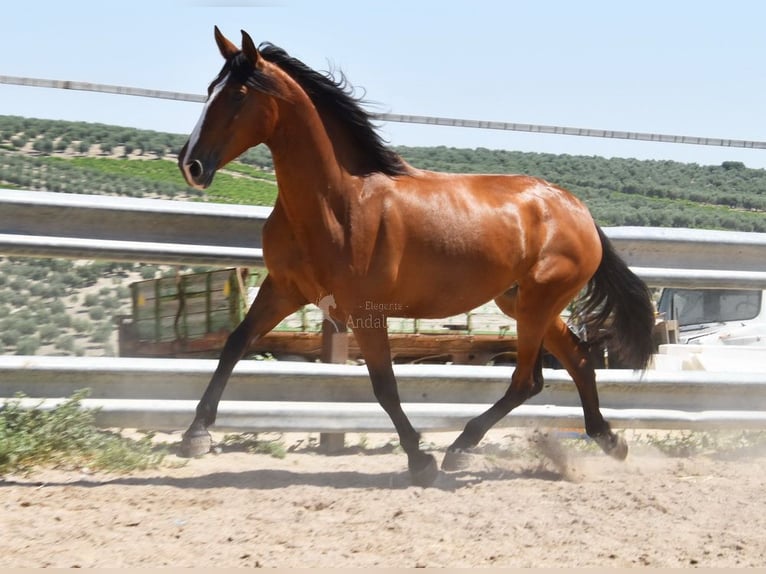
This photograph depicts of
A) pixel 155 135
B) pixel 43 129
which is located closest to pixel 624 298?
pixel 155 135

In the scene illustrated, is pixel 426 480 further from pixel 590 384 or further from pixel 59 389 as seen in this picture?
pixel 59 389

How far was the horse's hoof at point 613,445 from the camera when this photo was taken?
208 inches

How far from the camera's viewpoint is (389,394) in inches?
182

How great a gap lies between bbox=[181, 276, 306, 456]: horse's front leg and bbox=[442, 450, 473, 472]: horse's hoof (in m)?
1.12

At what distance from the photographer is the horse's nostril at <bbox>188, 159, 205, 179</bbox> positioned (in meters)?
4.23

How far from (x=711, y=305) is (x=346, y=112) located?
811 cm

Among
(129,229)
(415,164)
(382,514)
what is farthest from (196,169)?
(415,164)

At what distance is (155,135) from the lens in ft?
57.4

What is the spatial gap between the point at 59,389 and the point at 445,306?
6.57 feet

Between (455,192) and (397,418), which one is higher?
(455,192)

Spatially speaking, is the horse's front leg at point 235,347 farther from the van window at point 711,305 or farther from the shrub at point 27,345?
the van window at point 711,305

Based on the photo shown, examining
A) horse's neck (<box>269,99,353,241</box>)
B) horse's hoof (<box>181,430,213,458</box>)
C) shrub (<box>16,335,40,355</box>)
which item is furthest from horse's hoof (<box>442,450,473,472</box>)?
shrub (<box>16,335,40,355</box>)

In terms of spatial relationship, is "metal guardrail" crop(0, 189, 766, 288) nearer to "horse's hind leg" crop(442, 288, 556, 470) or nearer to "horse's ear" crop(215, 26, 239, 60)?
"horse's ear" crop(215, 26, 239, 60)

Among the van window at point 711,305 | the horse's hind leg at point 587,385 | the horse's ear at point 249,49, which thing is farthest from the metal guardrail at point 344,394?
the van window at point 711,305
